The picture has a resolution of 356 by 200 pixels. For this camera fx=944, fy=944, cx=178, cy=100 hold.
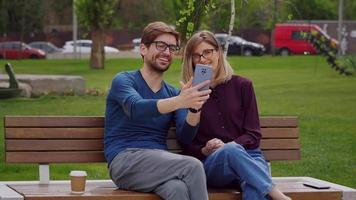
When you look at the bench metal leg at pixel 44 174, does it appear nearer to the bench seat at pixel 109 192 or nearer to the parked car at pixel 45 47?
the bench seat at pixel 109 192

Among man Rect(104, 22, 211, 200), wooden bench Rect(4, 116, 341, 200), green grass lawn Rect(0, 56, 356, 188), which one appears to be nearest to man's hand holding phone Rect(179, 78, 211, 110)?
man Rect(104, 22, 211, 200)

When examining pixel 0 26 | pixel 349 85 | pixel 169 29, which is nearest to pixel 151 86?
pixel 169 29

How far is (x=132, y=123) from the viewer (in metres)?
6.09

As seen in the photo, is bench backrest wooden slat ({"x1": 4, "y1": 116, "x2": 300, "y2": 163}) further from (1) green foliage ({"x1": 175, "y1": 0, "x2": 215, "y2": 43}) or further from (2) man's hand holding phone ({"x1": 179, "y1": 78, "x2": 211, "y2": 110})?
(1) green foliage ({"x1": 175, "y1": 0, "x2": 215, "y2": 43})

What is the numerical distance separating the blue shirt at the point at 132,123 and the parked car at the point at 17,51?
53.7m

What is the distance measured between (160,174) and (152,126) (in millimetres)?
471

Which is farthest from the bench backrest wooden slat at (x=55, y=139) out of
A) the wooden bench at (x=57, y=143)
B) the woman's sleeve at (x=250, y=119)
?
the woman's sleeve at (x=250, y=119)

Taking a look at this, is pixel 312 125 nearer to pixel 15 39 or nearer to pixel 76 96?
pixel 76 96

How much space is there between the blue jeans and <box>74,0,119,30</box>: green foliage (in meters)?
32.3

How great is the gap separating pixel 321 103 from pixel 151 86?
45.0ft

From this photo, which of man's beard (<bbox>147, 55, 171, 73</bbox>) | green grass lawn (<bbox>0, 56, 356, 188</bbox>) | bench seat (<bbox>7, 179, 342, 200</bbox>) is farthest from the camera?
green grass lawn (<bbox>0, 56, 356, 188</bbox>)

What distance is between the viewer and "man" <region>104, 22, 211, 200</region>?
5.71 m

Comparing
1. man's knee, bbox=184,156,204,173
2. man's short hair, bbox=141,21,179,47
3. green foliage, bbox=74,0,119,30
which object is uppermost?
man's short hair, bbox=141,21,179,47

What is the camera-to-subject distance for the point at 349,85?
25.8m
